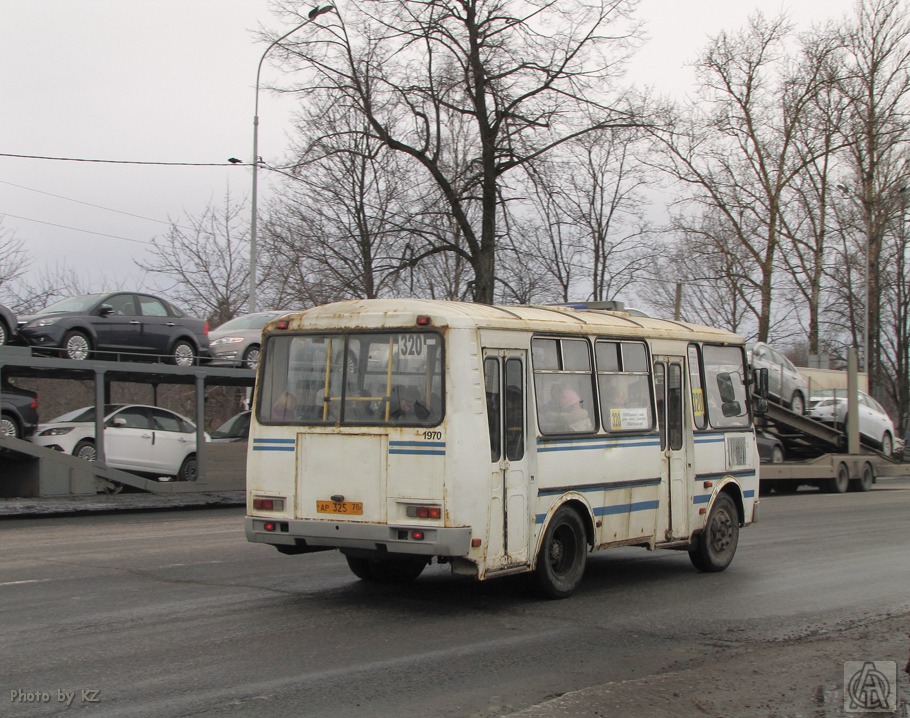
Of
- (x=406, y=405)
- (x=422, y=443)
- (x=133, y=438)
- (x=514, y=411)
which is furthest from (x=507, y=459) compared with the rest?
(x=133, y=438)

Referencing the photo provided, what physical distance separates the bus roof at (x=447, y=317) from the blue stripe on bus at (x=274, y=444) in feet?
3.35

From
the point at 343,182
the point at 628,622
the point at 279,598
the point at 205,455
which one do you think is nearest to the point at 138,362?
the point at 205,455

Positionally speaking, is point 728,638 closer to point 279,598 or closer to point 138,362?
point 279,598

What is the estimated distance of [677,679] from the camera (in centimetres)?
670

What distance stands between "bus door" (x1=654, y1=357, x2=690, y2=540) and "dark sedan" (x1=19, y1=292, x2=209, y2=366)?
1102cm

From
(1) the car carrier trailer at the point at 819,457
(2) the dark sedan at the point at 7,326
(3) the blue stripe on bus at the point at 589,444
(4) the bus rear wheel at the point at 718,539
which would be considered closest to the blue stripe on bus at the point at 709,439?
(4) the bus rear wheel at the point at 718,539

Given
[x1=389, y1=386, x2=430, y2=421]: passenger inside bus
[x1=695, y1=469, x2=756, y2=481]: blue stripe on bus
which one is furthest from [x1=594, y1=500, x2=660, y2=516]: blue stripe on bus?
[x1=389, y1=386, x2=430, y2=421]: passenger inside bus

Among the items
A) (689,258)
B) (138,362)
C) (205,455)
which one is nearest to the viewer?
(138,362)

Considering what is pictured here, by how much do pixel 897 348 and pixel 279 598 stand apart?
5712 cm

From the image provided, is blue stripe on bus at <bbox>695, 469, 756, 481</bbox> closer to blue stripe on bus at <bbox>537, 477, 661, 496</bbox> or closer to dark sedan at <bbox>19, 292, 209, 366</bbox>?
blue stripe on bus at <bbox>537, 477, 661, 496</bbox>

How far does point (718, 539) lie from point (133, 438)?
1251 cm

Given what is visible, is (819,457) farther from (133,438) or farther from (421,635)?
(421,635)

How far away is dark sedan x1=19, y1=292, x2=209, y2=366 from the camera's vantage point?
1798 centimetres

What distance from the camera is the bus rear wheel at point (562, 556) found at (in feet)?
30.7
